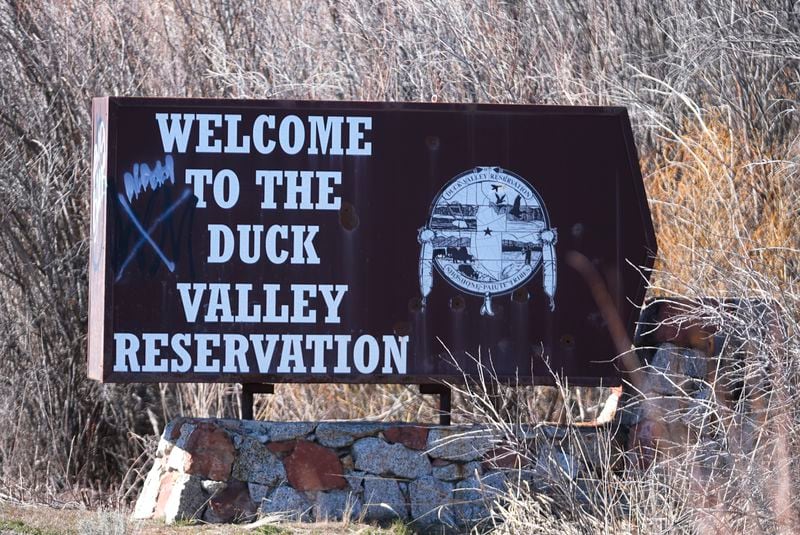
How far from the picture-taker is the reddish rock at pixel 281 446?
7449 millimetres

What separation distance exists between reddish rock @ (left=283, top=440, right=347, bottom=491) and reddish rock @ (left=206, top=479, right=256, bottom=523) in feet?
0.96

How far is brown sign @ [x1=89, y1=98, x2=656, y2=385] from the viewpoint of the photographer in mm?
7254

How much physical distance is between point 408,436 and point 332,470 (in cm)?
53

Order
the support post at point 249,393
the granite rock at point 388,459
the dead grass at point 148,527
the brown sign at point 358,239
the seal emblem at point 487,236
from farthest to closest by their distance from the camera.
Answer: the support post at point 249,393
the granite rock at point 388,459
the seal emblem at point 487,236
the brown sign at point 358,239
the dead grass at point 148,527

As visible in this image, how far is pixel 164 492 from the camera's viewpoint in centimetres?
757

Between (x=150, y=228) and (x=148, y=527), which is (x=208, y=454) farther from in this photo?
(x=150, y=228)

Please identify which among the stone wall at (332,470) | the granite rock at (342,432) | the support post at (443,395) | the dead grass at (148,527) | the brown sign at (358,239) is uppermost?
the brown sign at (358,239)

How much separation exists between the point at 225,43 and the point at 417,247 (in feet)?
18.5

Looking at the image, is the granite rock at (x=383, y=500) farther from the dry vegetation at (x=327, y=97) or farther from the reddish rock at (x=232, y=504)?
the dry vegetation at (x=327, y=97)

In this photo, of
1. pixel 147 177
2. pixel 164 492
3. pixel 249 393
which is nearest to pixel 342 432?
pixel 249 393

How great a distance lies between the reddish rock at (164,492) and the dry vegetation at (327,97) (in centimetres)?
188

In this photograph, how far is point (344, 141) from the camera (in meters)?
7.36

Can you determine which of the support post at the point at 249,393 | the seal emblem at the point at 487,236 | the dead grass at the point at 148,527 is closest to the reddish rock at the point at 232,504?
the dead grass at the point at 148,527

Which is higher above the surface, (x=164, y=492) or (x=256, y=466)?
(x=256, y=466)
